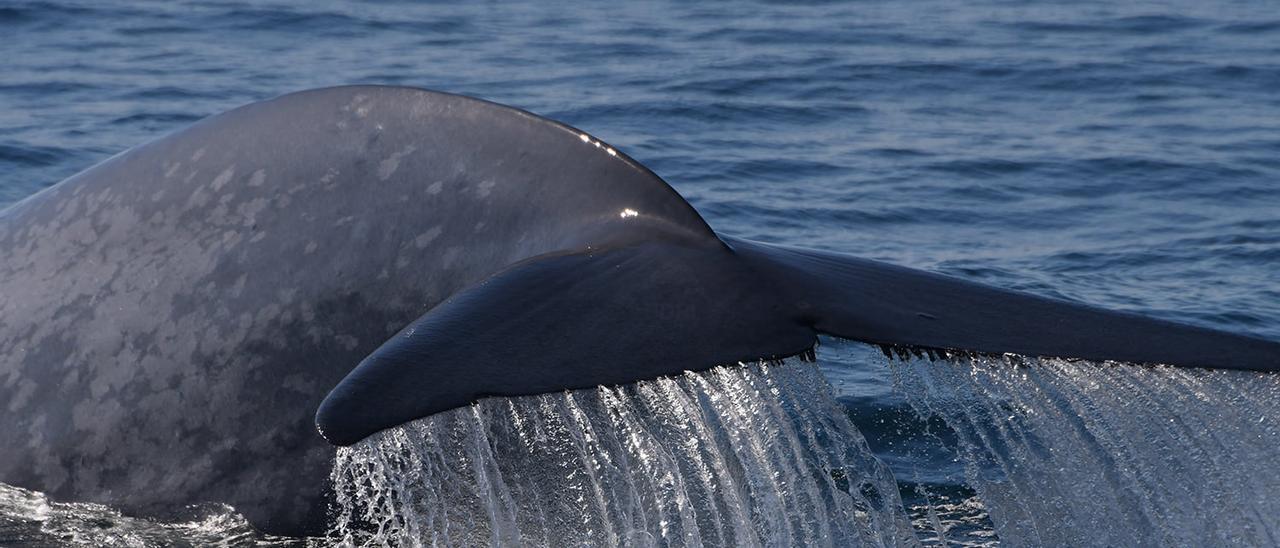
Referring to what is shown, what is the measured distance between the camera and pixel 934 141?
14.0m

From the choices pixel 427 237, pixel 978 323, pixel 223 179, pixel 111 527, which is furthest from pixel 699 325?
pixel 111 527

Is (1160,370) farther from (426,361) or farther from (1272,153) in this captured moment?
(1272,153)

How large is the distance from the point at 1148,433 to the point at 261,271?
6.77 feet

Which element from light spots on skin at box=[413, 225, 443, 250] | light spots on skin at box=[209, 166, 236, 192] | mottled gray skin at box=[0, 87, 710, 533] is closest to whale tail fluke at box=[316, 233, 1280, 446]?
mottled gray skin at box=[0, 87, 710, 533]

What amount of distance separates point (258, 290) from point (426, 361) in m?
1.05

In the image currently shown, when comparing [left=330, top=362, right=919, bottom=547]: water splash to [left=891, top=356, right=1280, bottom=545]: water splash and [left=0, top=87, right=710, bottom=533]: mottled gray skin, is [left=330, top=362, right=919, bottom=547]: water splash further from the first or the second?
[left=891, top=356, right=1280, bottom=545]: water splash

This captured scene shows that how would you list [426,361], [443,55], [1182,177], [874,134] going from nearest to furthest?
[426,361] < [1182,177] < [874,134] < [443,55]

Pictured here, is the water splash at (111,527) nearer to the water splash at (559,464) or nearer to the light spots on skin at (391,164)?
the water splash at (559,464)

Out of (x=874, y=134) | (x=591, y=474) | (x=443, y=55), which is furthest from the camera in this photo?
(x=443, y=55)

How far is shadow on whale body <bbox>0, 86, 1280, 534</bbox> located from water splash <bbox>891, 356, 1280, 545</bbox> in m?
0.06

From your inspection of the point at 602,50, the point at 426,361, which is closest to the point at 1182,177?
the point at 602,50

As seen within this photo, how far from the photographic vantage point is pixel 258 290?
4305 millimetres

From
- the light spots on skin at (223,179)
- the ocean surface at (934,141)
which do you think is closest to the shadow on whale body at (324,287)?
the light spots on skin at (223,179)

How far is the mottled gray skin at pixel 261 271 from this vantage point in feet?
13.8
